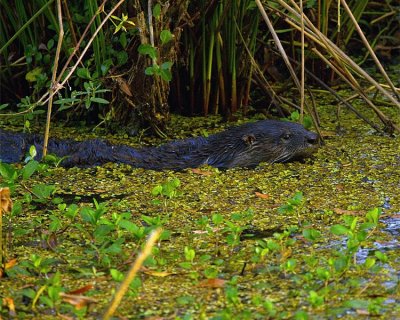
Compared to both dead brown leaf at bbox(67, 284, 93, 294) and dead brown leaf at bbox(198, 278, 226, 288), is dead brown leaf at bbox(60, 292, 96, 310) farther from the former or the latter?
dead brown leaf at bbox(198, 278, 226, 288)

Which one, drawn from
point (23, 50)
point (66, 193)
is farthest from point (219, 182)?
point (23, 50)

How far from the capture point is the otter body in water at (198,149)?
5348 millimetres

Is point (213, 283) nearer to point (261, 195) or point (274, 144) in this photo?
point (261, 195)

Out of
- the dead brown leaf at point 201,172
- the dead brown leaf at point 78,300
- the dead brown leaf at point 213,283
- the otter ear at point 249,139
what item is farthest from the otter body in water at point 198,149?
the dead brown leaf at point 78,300

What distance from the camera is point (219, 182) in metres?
5.00

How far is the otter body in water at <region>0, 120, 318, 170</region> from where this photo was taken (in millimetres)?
5348

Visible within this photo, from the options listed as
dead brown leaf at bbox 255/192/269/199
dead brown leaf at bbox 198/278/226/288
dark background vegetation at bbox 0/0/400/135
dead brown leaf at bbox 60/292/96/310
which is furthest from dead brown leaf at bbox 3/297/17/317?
dark background vegetation at bbox 0/0/400/135

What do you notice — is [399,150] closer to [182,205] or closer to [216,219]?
[182,205]

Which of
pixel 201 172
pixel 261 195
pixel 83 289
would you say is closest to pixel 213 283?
pixel 83 289

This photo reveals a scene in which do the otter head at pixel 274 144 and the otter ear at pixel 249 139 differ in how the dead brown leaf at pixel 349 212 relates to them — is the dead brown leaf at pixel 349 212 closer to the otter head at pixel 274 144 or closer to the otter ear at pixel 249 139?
the otter head at pixel 274 144

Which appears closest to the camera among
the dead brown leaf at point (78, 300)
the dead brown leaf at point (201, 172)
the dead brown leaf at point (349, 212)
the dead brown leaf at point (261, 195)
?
the dead brown leaf at point (78, 300)

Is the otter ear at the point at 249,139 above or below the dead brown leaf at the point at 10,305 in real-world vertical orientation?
below

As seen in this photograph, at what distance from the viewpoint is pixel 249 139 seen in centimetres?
552

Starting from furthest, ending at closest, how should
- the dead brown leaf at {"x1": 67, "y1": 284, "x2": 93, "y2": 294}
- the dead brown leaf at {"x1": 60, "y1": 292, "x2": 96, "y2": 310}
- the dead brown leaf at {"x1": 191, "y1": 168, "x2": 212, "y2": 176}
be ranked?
the dead brown leaf at {"x1": 191, "y1": 168, "x2": 212, "y2": 176} → the dead brown leaf at {"x1": 67, "y1": 284, "x2": 93, "y2": 294} → the dead brown leaf at {"x1": 60, "y1": 292, "x2": 96, "y2": 310}
